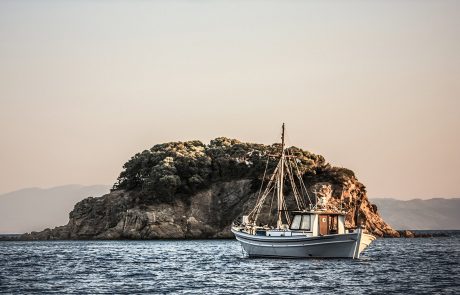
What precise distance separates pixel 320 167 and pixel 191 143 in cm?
2926

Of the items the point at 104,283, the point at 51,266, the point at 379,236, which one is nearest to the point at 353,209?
the point at 379,236

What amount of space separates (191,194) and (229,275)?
93.7m

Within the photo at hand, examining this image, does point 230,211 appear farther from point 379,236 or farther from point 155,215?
point 379,236

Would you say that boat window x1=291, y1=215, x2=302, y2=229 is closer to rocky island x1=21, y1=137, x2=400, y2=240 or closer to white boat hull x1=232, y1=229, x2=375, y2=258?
white boat hull x1=232, y1=229, x2=375, y2=258

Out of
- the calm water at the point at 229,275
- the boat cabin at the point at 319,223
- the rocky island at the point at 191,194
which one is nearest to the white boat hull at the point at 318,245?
the calm water at the point at 229,275

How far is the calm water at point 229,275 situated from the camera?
189 ft

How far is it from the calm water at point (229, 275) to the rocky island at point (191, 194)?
60.8 metres

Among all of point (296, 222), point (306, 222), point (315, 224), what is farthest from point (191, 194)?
point (315, 224)

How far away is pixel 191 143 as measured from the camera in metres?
172

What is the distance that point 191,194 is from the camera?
161 m

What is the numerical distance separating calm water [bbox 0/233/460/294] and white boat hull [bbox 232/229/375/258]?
0.96 meters

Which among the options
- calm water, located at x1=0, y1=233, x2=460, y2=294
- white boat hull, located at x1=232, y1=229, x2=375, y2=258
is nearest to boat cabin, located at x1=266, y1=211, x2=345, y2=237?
white boat hull, located at x1=232, y1=229, x2=375, y2=258

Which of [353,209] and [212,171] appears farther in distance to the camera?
[212,171]

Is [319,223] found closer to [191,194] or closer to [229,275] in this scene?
[229,275]
